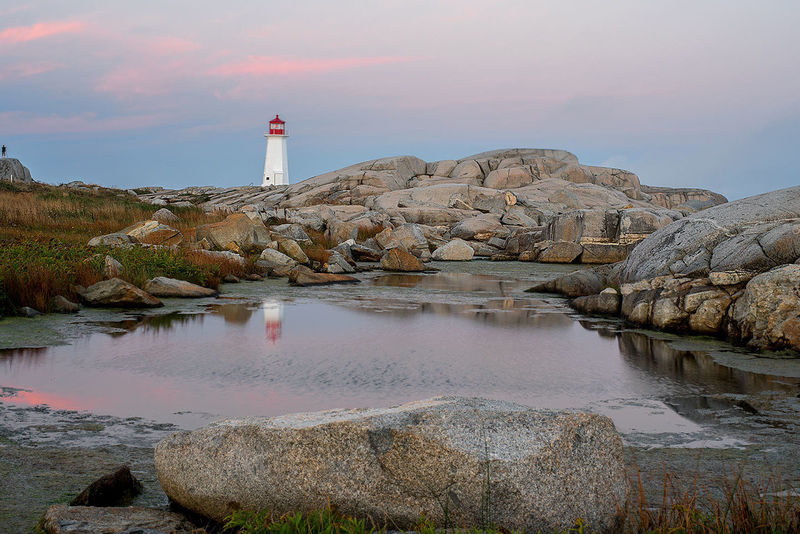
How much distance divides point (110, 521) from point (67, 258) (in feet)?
38.5

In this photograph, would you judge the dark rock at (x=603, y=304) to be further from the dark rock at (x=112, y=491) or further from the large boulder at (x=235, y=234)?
the large boulder at (x=235, y=234)

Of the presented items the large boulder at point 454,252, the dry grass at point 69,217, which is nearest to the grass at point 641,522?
the dry grass at point 69,217

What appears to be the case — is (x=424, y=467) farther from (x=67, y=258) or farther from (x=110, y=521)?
(x=67, y=258)

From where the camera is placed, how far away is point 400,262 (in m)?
22.2

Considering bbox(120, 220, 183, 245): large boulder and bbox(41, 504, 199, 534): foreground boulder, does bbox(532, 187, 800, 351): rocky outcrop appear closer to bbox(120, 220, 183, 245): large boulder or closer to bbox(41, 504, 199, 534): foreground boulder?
bbox(41, 504, 199, 534): foreground boulder

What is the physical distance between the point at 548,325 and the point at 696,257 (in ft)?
8.52

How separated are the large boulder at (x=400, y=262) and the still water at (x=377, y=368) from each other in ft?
30.3

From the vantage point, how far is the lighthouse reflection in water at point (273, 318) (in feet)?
32.9

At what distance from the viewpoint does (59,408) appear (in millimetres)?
5938

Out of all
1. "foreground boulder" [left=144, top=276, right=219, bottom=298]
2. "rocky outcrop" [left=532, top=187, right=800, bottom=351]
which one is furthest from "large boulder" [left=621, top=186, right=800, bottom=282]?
"foreground boulder" [left=144, top=276, right=219, bottom=298]

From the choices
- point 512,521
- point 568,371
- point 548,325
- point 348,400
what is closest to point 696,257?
point 548,325

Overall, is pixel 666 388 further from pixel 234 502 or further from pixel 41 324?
pixel 41 324

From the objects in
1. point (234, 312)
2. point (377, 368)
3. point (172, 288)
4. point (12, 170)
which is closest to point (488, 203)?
point (12, 170)

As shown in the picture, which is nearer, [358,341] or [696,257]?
[358,341]
